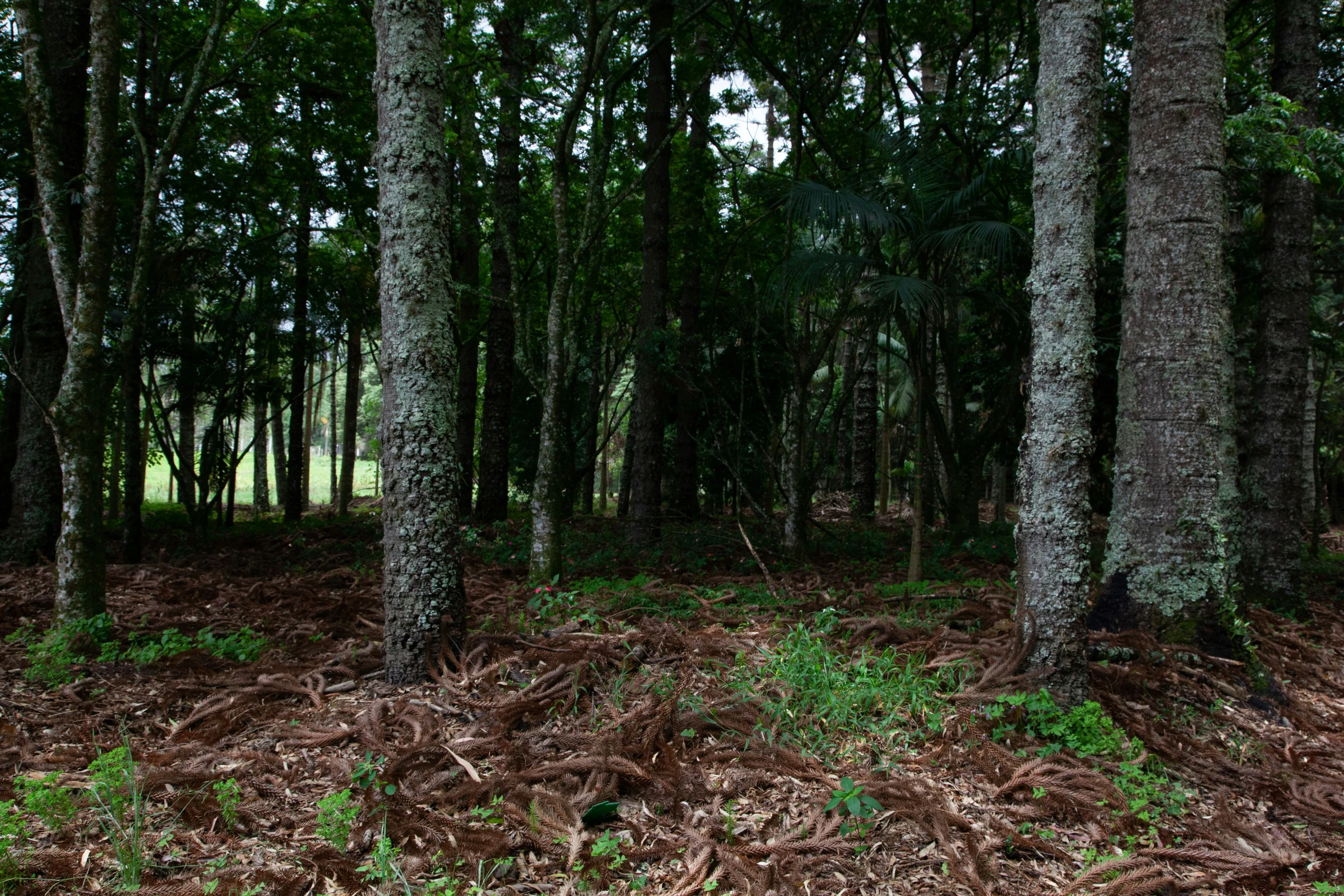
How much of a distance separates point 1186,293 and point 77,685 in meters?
6.85

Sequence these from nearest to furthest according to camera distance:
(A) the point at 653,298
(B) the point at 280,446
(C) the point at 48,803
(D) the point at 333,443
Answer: (C) the point at 48,803
(A) the point at 653,298
(B) the point at 280,446
(D) the point at 333,443

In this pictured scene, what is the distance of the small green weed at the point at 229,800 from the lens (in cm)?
275

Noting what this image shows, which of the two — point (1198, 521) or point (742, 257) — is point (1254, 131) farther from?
point (742, 257)

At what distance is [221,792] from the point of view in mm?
A: 2816

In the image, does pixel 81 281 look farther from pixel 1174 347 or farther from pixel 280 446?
pixel 280 446

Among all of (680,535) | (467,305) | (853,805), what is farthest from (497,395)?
(853,805)

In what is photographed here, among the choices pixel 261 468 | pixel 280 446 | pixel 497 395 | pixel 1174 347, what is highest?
pixel 497 395

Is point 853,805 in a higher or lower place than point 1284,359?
lower

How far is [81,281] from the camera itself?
4.59 metres

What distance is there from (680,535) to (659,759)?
5412 mm

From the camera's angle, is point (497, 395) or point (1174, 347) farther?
point (497, 395)

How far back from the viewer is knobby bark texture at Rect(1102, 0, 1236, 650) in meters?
4.46

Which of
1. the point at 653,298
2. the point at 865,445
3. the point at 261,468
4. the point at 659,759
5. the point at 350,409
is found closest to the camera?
the point at 659,759

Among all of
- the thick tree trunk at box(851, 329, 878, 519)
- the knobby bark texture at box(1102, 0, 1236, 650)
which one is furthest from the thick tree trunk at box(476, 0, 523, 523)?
the knobby bark texture at box(1102, 0, 1236, 650)
